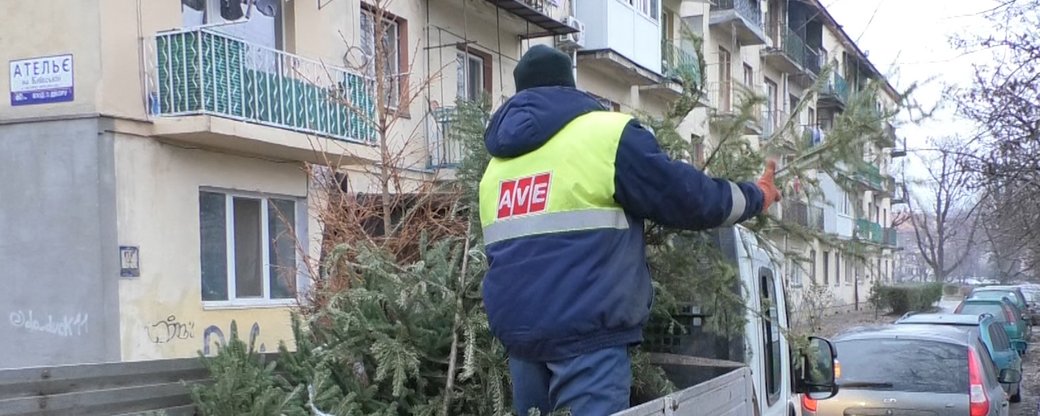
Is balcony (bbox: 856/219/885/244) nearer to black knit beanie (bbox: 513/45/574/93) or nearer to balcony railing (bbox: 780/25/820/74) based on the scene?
black knit beanie (bbox: 513/45/574/93)

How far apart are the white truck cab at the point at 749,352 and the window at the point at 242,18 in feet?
25.3

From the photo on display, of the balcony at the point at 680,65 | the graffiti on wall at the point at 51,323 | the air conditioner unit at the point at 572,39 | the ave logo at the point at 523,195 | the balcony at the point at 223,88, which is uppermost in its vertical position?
the air conditioner unit at the point at 572,39

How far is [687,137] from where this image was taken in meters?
3.82

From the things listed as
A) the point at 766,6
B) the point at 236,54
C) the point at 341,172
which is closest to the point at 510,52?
the point at 236,54

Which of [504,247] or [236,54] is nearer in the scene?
[504,247]

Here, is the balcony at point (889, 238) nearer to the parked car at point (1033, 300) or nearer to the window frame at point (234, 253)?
the parked car at point (1033, 300)

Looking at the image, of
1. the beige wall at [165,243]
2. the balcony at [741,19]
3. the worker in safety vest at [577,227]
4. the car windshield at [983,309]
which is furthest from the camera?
the balcony at [741,19]

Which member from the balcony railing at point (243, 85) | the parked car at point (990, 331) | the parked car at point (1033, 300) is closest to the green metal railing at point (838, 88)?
the balcony railing at point (243, 85)

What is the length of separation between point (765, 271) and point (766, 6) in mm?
27549

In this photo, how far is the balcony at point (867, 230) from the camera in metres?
3.86

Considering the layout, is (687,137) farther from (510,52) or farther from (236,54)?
(510,52)

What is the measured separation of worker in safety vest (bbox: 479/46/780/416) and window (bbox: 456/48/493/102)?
478 inches

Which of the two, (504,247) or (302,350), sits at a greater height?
(504,247)

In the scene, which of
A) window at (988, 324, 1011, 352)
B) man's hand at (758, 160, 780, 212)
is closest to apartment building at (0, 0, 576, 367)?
man's hand at (758, 160, 780, 212)
